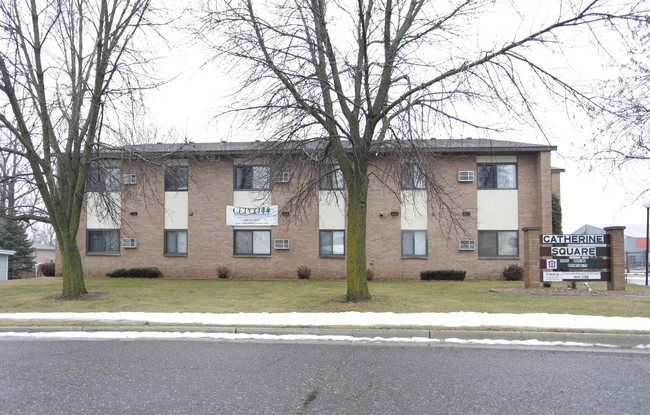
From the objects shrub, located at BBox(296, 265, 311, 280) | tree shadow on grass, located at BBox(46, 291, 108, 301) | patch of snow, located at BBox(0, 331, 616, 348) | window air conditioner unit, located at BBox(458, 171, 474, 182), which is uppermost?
window air conditioner unit, located at BBox(458, 171, 474, 182)

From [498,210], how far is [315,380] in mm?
17775

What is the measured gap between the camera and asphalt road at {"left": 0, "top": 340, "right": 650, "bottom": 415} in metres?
4.94

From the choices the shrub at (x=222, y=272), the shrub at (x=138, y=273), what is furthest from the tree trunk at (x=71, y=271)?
the shrub at (x=222, y=272)

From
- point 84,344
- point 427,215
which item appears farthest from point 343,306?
point 427,215

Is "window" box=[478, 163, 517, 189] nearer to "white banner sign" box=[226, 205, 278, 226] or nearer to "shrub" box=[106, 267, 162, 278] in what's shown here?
"white banner sign" box=[226, 205, 278, 226]

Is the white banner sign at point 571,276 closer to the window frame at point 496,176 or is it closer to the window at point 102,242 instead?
the window frame at point 496,176

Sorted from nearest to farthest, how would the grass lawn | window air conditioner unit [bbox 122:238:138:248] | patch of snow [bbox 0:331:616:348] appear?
patch of snow [bbox 0:331:616:348] < the grass lawn < window air conditioner unit [bbox 122:238:138:248]

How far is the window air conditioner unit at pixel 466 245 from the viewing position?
71.2ft

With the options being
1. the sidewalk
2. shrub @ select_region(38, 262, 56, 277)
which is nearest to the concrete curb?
the sidewalk

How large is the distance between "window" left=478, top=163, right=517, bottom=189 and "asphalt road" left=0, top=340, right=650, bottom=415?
49.4ft

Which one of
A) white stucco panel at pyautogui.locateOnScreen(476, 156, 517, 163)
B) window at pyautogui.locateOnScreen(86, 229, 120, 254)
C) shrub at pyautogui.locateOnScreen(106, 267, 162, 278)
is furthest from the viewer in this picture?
window at pyautogui.locateOnScreen(86, 229, 120, 254)

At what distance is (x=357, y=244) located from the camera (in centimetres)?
1267

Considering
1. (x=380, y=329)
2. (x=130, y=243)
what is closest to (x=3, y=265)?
(x=130, y=243)

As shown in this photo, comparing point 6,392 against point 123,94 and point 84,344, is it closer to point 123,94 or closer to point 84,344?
point 84,344
